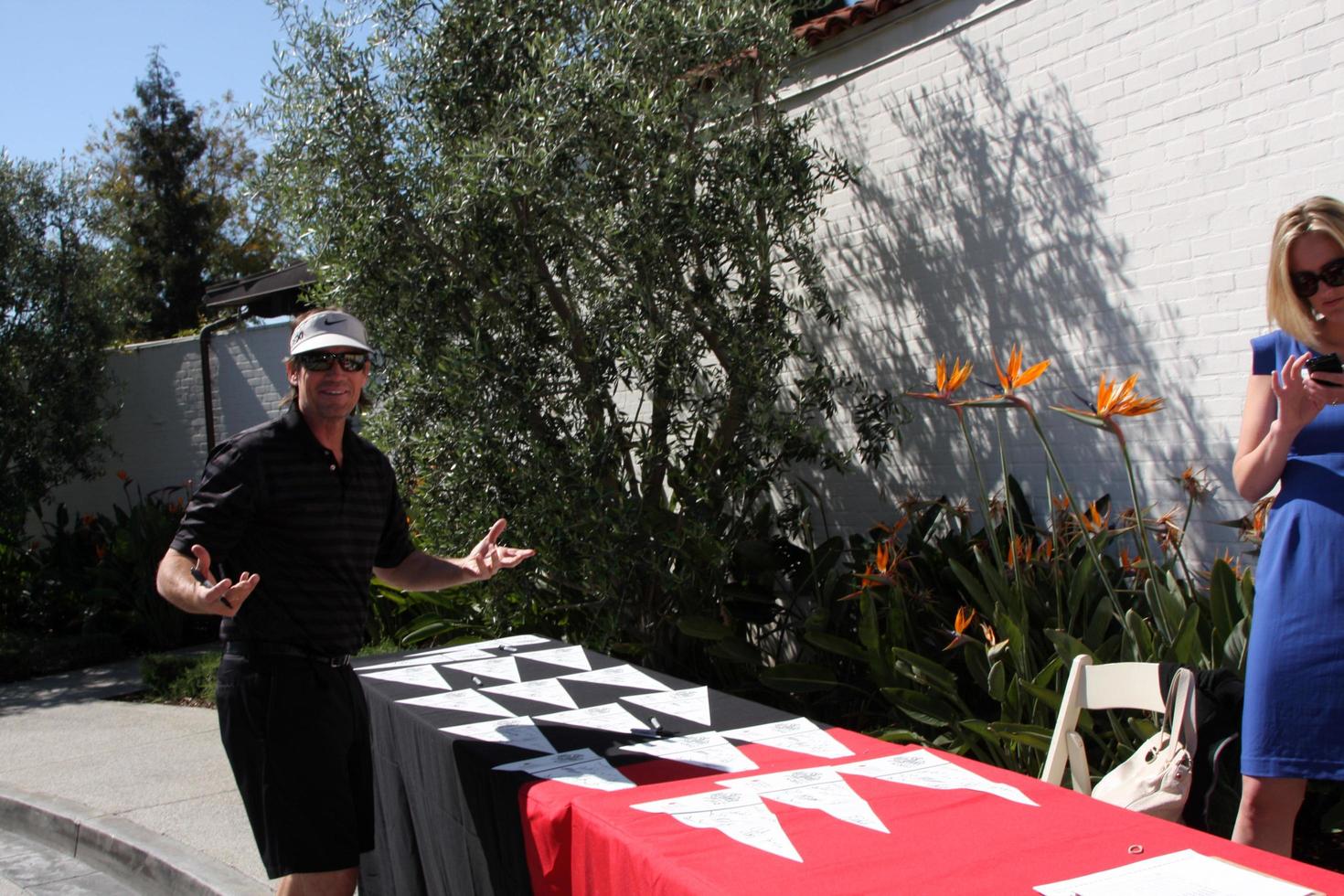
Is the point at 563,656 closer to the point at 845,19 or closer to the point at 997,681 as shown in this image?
the point at 997,681

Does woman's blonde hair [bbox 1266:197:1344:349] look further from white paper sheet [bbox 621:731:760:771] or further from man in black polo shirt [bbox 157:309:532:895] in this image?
man in black polo shirt [bbox 157:309:532:895]

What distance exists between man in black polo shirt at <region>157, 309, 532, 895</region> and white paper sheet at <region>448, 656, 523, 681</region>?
58 centimetres

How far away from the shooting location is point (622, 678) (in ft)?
12.3

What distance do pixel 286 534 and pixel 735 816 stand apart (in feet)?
5.02

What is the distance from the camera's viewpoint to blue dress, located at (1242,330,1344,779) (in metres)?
2.74

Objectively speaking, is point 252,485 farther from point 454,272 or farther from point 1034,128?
point 1034,128

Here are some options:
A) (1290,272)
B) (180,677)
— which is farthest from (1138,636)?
(180,677)

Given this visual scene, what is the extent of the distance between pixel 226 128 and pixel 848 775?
33.3 meters

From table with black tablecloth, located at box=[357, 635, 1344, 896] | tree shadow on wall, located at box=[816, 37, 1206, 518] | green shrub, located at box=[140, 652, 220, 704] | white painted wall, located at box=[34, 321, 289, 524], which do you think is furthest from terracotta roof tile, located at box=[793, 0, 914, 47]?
white painted wall, located at box=[34, 321, 289, 524]

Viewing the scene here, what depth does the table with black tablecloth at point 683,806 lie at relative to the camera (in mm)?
2041

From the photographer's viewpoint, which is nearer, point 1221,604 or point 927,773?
point 927,773

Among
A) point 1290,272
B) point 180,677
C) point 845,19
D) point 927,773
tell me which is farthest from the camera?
point 180,677

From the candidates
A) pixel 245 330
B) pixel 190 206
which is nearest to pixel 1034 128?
pixel 245 330

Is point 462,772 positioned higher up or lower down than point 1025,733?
higher up
